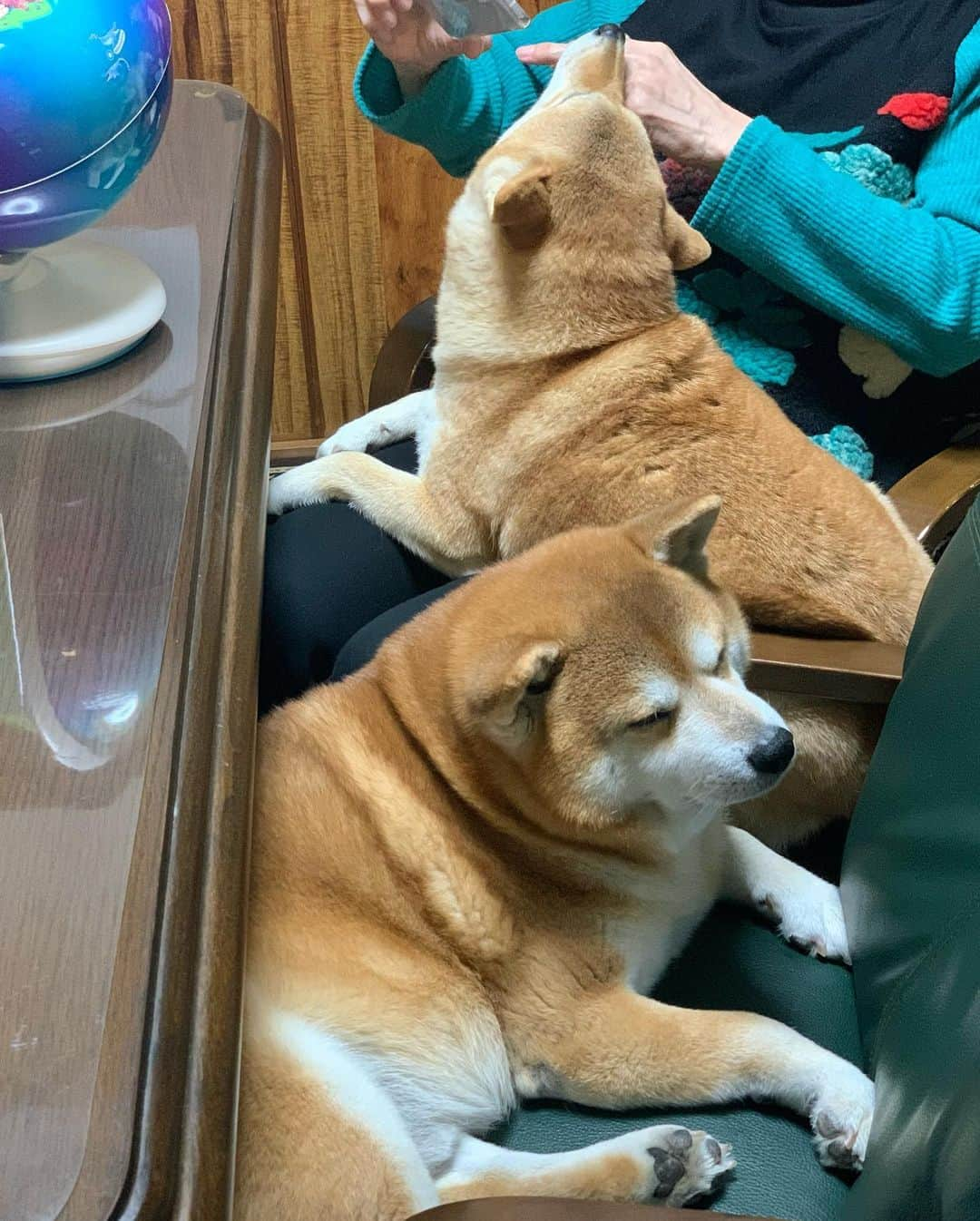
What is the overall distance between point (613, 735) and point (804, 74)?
41.5 inches

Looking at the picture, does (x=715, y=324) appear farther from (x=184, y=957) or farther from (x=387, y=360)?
(x=184, y=957)

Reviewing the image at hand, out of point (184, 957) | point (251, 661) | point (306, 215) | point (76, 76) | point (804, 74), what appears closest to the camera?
point (184, 957)

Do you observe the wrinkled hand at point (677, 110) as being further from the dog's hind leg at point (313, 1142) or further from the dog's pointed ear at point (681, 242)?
the dog's hind leg at point (313, 1142)

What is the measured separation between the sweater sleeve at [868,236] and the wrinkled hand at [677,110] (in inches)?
3.1

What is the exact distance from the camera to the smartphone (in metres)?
1.34

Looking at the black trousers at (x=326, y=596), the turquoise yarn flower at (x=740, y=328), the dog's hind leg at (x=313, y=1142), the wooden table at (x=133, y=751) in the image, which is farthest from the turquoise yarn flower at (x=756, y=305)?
the dog's hind leg at (x=313, y=1142)

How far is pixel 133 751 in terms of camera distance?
0.63 metres

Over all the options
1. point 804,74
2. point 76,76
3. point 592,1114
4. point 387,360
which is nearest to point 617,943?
point 592,1114

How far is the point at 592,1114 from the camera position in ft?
2.98

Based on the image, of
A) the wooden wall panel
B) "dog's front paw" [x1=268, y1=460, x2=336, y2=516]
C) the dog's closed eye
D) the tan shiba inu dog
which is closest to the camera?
the dog's closed eye

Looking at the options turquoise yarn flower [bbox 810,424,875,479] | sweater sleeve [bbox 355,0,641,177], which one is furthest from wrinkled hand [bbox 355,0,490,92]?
turquoise yarn flower [bbox 810,424,875,479]

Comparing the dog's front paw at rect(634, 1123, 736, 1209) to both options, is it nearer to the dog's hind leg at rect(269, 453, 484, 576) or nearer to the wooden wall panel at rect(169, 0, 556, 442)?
the dog's hind leg at rect(269, 453, 484, 576)

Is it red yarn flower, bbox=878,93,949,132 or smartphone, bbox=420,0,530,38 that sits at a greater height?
smartphone, bbox=420,0,530,38

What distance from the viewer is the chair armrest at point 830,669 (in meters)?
0.99
